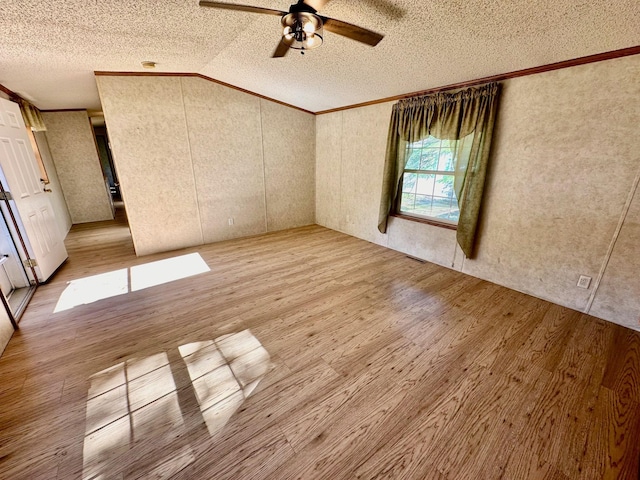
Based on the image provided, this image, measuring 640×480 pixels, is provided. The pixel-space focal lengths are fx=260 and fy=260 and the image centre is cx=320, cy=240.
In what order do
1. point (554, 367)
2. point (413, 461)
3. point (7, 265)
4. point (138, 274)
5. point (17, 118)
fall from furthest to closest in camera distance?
point (138, 274) → point (17, 118) → point (7, 265) → point (554, 367) → point (413, 461)

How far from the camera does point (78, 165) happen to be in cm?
548

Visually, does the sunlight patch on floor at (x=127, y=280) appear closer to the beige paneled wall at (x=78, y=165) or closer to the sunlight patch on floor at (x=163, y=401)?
the sunlight patch on floor at (x=163, y=401)

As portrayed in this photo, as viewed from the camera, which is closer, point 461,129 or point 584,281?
point 584,281

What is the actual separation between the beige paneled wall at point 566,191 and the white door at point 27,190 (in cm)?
484

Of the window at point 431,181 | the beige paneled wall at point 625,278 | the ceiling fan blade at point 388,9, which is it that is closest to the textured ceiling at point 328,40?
the ceiling fan blade at point 388,9

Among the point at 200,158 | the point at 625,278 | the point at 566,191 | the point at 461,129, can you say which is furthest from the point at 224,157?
the point at 625,278

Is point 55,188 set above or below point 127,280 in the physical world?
above

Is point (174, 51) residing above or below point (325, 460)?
above

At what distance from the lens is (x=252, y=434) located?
1.37 metres

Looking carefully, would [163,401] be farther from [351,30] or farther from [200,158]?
[200,158]

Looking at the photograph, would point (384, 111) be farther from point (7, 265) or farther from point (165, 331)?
point (7, 265)

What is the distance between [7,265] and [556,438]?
4746 mm

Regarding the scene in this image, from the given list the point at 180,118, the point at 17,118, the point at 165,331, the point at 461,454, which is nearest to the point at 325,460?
the point at 461,454

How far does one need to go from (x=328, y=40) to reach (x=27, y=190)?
367cm
